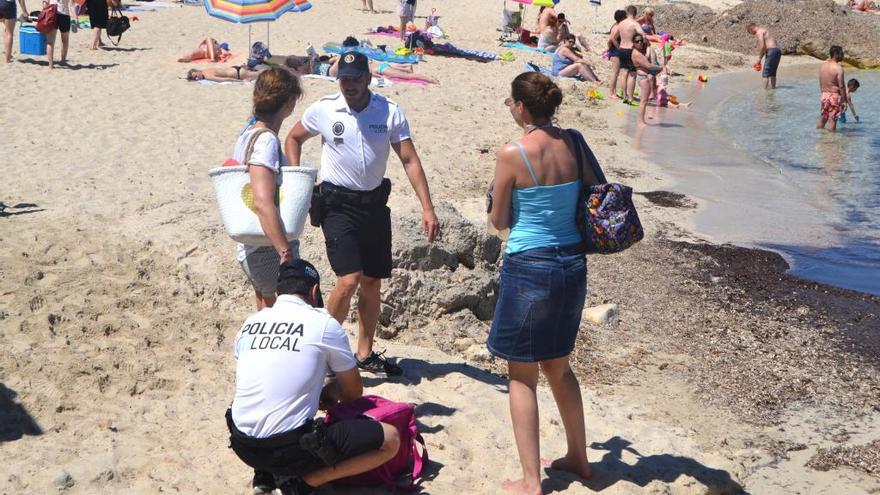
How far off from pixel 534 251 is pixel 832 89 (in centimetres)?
1462

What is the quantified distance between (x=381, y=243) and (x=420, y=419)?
94 centimetres

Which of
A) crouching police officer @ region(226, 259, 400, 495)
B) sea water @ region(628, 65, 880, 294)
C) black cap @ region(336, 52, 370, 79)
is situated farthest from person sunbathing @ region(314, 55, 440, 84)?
crouching police officer @ region(226, 259, 400, 495)

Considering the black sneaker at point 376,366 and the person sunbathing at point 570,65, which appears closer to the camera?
the black sneaker at point 376,366

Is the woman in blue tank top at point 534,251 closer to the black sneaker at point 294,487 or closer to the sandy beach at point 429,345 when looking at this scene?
the sandy beach at point 429,345

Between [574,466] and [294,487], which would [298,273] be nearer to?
[294,487]

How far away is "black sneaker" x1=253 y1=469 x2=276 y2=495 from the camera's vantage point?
405cm

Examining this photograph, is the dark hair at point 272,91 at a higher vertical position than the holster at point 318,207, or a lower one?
higher

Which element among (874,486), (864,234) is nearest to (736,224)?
(864,234)

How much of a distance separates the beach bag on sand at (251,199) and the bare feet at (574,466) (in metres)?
1.65

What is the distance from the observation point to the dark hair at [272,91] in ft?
14.8

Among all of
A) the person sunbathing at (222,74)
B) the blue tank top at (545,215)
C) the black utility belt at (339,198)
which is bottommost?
the person sunbathing at (222,74)

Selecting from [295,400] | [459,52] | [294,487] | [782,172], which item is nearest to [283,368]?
[295,400]

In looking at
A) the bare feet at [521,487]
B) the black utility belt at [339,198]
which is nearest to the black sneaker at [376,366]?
the black utility belt at [339,198]

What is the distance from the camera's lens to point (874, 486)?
5.07 meters
